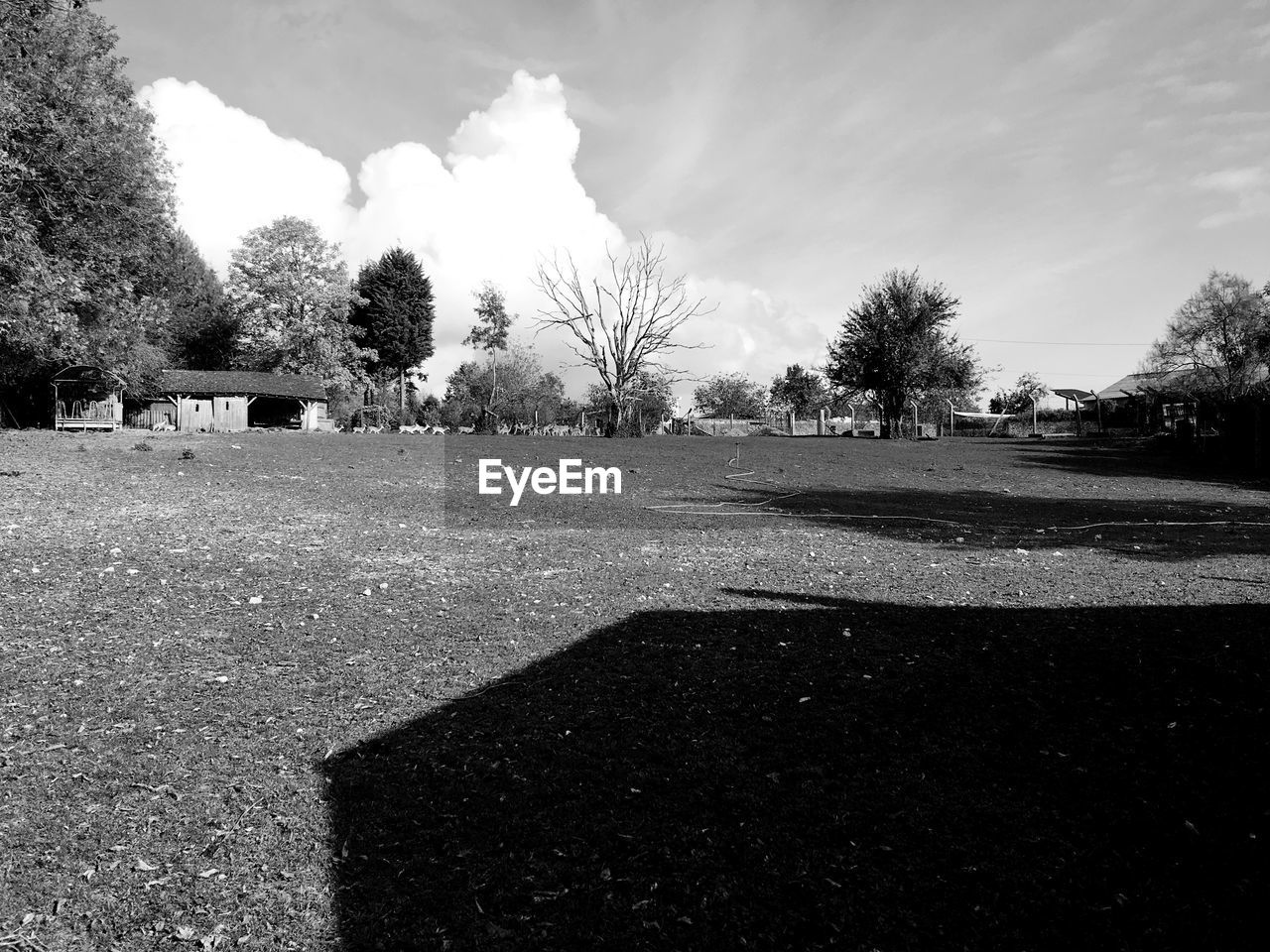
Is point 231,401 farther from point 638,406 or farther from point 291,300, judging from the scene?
point 638,406

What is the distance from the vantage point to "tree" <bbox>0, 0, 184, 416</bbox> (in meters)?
11.8

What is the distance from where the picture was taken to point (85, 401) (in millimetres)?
36531

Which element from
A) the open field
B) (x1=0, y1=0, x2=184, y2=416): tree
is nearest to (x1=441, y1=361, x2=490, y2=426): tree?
(x1=0, y1=0, x2=184, y2=416): tree

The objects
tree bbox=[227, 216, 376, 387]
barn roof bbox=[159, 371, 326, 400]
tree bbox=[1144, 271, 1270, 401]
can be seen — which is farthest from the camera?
tree bbox=[227, 216, 376, 387]

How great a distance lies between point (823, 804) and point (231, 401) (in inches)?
1857

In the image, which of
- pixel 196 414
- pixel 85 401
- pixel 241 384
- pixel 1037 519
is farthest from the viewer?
pixel 241 384

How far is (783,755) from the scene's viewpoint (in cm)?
351

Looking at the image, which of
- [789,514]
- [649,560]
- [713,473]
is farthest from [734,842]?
[713,473]

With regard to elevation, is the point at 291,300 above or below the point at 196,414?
above

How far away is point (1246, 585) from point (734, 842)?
7034 millimetres

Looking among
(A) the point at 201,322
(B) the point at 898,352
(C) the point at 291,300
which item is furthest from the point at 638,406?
(A) the point at 201,322

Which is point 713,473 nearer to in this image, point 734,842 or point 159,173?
point 734,842

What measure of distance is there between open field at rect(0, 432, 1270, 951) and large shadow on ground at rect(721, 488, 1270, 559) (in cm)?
129

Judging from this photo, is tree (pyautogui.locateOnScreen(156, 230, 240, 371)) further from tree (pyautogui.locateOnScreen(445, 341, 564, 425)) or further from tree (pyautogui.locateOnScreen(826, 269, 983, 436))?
tree (pyautogui.locateOnScreen(826, 269, 983, 436))
